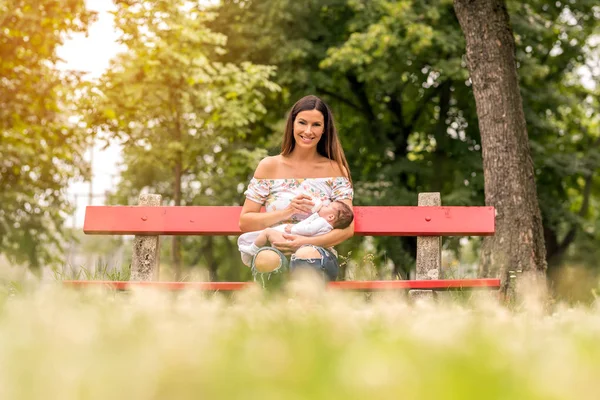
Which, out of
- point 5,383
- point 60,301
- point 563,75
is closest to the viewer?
point 5,383

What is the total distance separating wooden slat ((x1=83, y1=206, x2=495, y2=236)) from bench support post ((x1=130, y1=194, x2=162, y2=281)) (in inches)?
4.5

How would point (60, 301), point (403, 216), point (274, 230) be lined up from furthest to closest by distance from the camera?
point (403, 216)
point (274, 230)
point (60, 301)

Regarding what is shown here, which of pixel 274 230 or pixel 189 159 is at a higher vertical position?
pixel 189 159

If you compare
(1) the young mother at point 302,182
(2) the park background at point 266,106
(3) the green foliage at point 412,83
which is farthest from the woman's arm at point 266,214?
(3) the green foliage at point 412,83

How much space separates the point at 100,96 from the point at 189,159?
2.00 m

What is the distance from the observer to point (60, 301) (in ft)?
7.88

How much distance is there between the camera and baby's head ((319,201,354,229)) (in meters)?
5.25

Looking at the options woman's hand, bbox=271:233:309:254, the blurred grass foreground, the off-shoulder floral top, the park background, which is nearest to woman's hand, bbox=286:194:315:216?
the off-shoulder floral top

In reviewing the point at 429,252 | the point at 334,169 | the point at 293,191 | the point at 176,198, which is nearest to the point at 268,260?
the point at 293,191

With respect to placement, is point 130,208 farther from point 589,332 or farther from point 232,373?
point 232,373

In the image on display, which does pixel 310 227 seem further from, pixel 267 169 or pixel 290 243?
pixel 267 169

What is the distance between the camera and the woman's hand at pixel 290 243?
5.13 metres

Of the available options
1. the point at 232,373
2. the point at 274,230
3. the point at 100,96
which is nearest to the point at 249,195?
the point at 274,230

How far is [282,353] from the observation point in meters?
1.68
